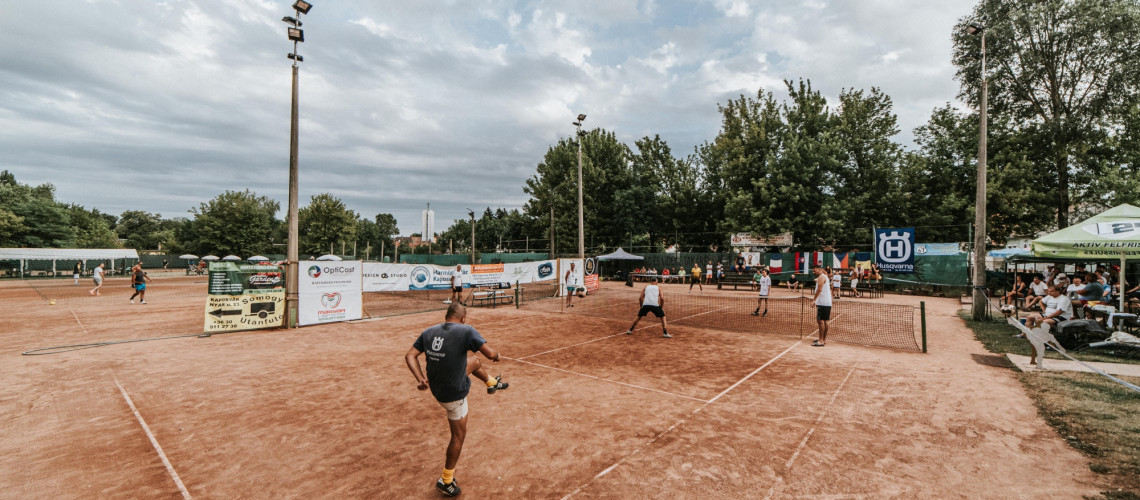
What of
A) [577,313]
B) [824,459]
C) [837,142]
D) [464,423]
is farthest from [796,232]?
[464,423]

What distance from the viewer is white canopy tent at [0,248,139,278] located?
42.7 metres

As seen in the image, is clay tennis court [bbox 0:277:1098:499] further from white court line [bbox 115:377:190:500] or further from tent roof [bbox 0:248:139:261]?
tent roof [bbox 0:248:139:261]

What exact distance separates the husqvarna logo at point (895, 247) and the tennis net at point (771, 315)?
14.8 ft

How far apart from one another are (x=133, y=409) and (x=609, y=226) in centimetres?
3654

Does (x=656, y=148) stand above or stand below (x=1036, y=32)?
below

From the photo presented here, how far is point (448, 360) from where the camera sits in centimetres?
404

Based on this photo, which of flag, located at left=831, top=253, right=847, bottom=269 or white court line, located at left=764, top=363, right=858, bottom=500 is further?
flag, located at left=831, top=253, right=847, bottom=269

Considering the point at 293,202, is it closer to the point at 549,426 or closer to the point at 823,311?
the point at 549,426

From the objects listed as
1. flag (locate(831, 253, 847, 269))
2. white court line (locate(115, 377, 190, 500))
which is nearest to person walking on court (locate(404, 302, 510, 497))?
white court line (locate(115, 377, 190, 500))

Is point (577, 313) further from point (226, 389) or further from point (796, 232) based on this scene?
point (796, 232)

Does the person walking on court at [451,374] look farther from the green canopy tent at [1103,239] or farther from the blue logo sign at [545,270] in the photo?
the blue logo sign at [545,270]

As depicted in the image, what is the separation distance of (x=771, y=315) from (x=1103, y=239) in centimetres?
815

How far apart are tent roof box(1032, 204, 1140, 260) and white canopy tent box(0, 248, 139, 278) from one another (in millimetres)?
72036

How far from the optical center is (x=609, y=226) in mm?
41188
